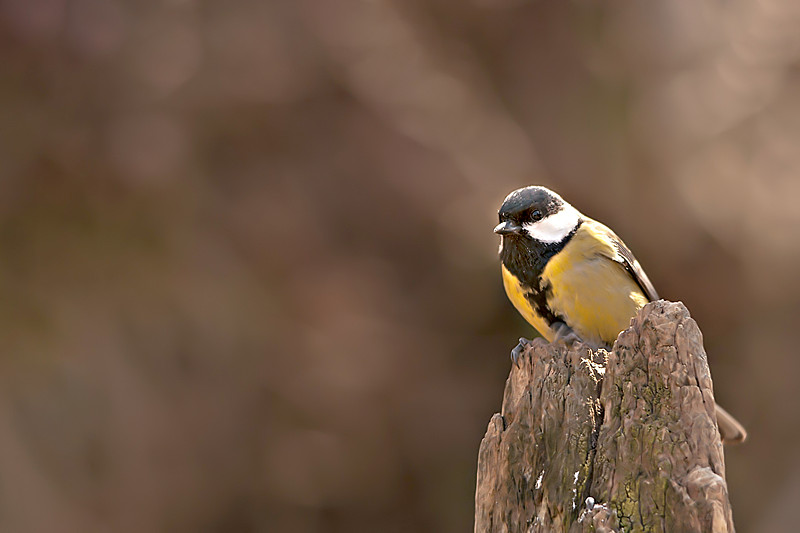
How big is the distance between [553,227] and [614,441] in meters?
1.39

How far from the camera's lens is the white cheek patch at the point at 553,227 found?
3.57 metres

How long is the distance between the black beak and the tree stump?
2.61 ft

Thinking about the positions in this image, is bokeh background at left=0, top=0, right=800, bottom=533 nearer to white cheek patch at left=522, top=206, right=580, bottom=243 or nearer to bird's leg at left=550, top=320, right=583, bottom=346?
white cheek patch at left=522, top=206, right=580, bottom=243

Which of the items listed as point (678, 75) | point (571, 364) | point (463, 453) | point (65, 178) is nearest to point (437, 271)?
point (463, 453)

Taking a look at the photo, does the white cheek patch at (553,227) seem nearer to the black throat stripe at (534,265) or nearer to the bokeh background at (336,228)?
the black throat stripe at (534,265)

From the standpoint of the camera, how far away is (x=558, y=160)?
6.70 metres

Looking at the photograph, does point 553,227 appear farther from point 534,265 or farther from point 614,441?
point 614,441

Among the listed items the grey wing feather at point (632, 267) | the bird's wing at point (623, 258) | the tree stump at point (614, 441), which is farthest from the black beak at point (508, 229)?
the tree stump at point (614, 441)

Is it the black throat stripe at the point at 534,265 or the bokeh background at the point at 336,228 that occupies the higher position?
the bokeh background at the point at 336,228

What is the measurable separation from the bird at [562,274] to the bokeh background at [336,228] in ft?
9.09

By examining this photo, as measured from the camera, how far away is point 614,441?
7.92 feet

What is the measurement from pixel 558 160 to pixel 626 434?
454 centimetres

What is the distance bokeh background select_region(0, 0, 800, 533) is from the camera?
20.3ft

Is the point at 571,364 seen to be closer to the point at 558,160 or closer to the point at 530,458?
the point at 530,458
